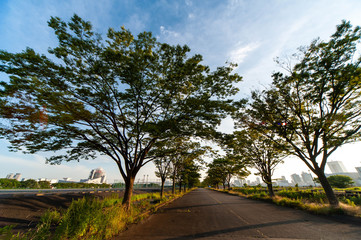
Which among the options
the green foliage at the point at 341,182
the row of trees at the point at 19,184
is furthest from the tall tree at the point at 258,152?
the row of trees at the point at 19,184

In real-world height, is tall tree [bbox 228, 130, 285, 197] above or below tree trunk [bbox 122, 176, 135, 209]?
above

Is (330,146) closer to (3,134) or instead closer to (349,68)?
(349,68)

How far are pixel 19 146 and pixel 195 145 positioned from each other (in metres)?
12.6

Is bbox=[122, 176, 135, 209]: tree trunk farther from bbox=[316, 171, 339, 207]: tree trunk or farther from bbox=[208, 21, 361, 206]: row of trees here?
bbox=[316, 171, 339, 207]: tree trunk

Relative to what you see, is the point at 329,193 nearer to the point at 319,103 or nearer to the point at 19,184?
the point at 319,103

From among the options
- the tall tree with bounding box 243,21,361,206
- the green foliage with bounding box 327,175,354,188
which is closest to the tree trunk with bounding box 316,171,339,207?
the tall tree with bounding box 243,21,361,206

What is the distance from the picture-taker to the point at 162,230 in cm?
578

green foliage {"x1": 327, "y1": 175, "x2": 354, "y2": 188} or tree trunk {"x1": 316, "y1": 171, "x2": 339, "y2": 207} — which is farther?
green foliage {"x1": 327, "y1": 175, "x2": 354, "y2": 188}

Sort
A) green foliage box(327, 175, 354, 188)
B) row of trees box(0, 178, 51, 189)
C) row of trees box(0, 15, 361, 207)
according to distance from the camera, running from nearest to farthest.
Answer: row of trees box(0, 15, 361, 207)
row of trees box(0, 178, 51, 189)
green foliage box(327, 175, 354, 188)

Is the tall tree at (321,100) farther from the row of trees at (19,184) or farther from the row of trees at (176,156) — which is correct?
the row of trees at (19,184)

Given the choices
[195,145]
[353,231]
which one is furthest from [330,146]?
[195,145]

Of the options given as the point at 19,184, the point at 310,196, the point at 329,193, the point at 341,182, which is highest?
the point at 341,182

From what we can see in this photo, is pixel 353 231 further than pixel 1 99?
No

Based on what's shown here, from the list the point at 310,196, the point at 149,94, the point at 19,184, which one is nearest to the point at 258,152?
the point at 310,196
